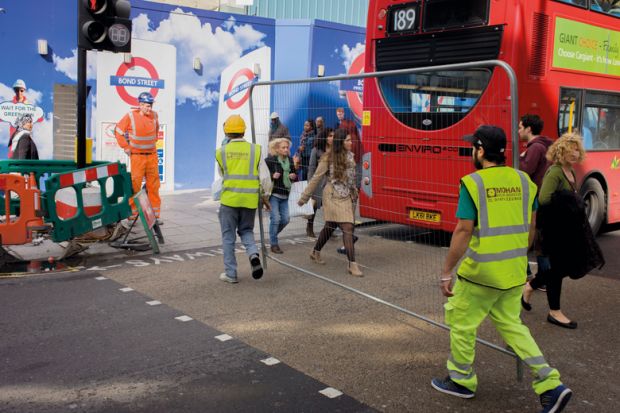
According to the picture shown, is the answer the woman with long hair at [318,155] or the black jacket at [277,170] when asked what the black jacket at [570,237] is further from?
the black jacket at [277,170]

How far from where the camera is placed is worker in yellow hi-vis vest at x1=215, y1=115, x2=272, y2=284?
6.71 metres

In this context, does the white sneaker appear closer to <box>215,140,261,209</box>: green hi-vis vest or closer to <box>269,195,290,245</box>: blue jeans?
<box>215,140,261,209</box>: green hi-vis vest

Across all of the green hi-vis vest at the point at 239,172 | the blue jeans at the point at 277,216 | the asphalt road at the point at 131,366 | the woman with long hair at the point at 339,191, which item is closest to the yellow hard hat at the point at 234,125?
the green hi-vis vest at the point at 239,172

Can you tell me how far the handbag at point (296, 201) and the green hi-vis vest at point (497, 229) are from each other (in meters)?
3.62

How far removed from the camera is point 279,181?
27.2 feet

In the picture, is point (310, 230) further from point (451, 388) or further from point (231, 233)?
point (451, 388)

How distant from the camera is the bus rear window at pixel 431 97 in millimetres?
6895

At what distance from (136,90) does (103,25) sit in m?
4.93

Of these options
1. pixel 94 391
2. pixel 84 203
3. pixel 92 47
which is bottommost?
pixel 94 391

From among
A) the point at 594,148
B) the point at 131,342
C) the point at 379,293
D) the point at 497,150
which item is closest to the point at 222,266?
the point at 379,293

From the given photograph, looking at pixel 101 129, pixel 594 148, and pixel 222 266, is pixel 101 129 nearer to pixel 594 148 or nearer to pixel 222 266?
pixel 222 266

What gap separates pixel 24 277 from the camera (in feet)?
22.7

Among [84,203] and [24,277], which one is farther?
[84,203]

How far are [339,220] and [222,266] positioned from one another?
162 cm
